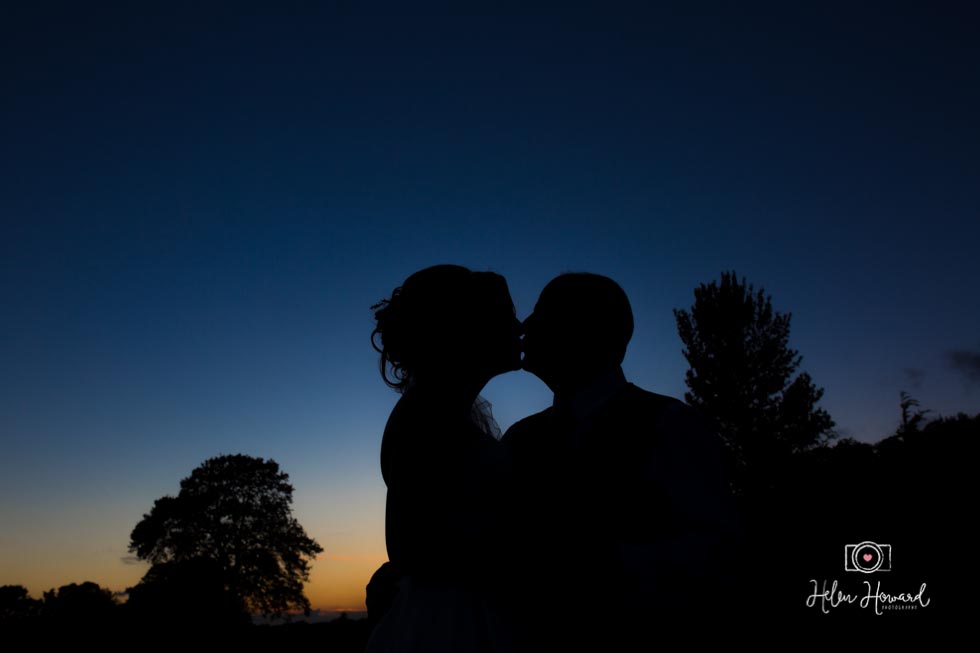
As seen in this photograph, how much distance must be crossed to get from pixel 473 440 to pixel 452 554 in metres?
0.43

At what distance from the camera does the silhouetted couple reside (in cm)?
192

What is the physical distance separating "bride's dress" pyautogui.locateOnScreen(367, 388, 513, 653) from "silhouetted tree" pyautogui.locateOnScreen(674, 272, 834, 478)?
26.9 metres

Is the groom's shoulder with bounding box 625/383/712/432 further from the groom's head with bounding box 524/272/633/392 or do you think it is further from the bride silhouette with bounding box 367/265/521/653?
the bride silhouette with bounding box 367/265/521/653

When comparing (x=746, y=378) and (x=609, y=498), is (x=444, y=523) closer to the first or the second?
(x=609, y=498)

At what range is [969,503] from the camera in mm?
10367

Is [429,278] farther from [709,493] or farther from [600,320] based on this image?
[709,493]

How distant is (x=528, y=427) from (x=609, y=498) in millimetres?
955

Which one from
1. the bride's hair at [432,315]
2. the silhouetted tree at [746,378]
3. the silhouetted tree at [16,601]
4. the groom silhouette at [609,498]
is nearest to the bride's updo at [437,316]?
the bride's hair at [432,315]

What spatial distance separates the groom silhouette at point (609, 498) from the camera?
1.91 metres

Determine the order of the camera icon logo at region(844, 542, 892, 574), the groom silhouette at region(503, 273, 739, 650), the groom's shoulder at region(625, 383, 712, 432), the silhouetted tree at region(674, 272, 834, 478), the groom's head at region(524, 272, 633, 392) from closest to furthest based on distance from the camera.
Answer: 1. the groom silhouette at region(503, 273, 739, 650)
2. the groom's shoulder at region(625, 383, 712, 432)
3. the groom's head at region(524, 272, 633, 392)
4. the camera icon logo at region(844, 542, 892, 574)
5. the silhouetted tree at region(674, 272, 834, 478)

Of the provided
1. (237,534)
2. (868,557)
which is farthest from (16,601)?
(868,557)

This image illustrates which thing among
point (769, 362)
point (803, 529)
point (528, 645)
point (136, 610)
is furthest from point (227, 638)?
point (769, 362)

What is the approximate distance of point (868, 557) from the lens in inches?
392

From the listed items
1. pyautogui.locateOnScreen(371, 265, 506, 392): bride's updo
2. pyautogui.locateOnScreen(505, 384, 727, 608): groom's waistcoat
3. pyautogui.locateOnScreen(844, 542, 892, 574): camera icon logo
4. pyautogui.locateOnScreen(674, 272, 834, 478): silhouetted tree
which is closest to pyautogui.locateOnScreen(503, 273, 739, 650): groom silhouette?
pyautogui.locateOnScreen(505, 384, 727, 608): groom's waistcoat
